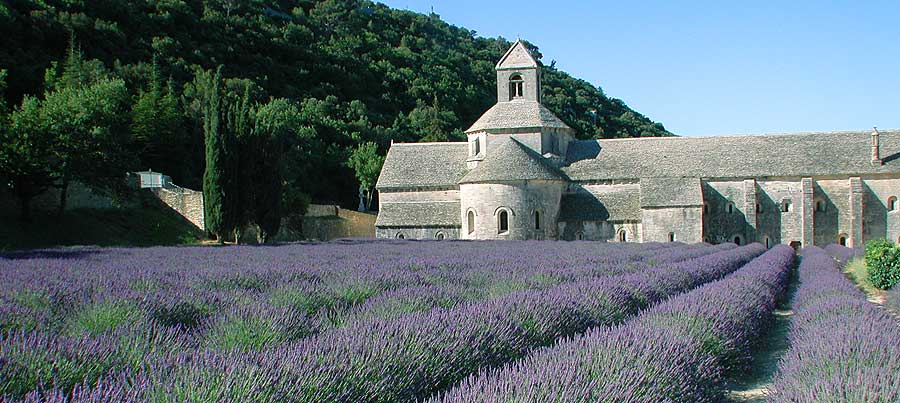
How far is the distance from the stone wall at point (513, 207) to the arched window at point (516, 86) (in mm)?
7835

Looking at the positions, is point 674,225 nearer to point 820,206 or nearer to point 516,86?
point 820,206

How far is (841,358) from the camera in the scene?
18.5ft

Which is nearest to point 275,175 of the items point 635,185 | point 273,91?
point 635,185

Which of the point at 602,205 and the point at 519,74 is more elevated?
the point at 519,74

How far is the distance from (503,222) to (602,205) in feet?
19.1

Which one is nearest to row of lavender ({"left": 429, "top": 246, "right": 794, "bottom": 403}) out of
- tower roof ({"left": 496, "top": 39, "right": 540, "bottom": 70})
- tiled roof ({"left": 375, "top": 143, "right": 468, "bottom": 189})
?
tiled roof ({"left": 375, "top": 143, "right": 468, "bottom": 189})

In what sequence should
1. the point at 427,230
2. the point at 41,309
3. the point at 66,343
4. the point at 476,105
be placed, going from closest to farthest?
the point at 66,343
the point at 41,309
the point at 427,230
the point at 476,105

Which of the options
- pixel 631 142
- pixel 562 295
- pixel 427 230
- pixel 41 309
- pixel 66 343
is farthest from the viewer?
pixel 631 142

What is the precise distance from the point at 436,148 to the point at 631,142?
11.6m

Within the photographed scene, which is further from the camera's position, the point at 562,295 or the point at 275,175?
the point at 275,175

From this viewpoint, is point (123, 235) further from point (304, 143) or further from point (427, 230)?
point (304, 143)

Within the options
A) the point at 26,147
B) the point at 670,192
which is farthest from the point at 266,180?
the point at 670,192

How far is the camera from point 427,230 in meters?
39.8

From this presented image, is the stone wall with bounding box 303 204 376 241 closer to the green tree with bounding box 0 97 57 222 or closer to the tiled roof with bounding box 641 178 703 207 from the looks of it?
the tiled roof with bounding box 641 178 703 207
